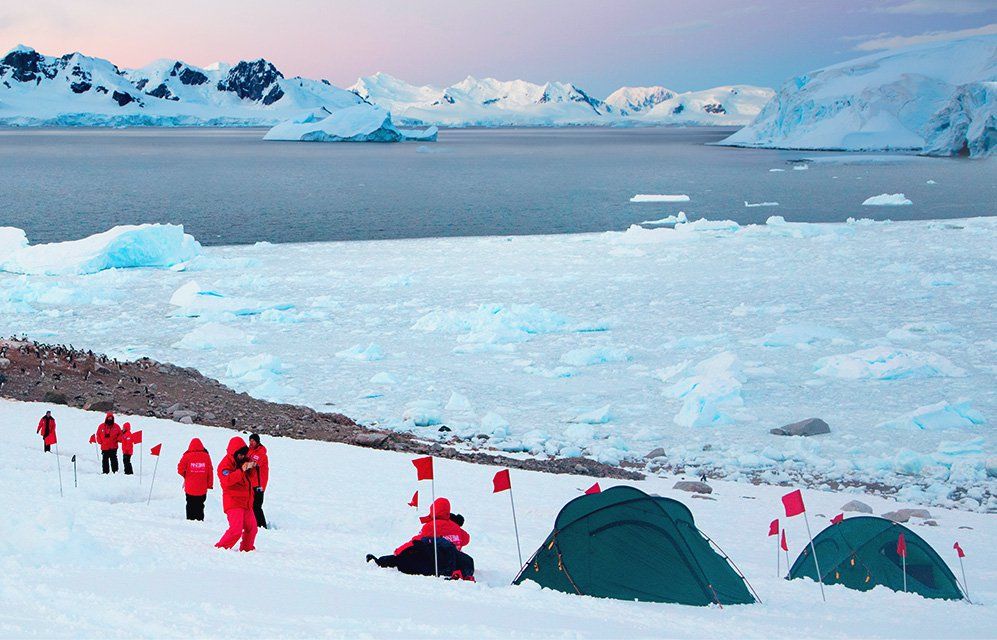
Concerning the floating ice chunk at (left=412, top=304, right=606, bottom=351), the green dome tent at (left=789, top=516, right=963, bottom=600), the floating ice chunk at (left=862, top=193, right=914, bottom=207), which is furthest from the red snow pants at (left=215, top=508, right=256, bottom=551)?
the floating ice chunk at (left=862, top=193, right=914, bottom=207)

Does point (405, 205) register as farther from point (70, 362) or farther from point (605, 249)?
point (70, 362)

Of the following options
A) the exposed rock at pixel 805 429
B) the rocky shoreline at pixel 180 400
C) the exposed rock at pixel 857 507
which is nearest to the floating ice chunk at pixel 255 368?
the rocky shoreline at pixel 180 400

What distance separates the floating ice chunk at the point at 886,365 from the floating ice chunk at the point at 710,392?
187cm

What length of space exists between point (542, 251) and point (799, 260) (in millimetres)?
9789

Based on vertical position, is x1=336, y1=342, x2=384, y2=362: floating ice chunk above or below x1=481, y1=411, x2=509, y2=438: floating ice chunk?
above

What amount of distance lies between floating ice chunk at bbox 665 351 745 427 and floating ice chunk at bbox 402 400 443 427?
4.13 metres

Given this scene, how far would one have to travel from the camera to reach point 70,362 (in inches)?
699

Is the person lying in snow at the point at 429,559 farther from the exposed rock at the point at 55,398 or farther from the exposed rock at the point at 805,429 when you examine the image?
the exposed rock at the point at 55,398

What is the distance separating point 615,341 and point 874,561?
1233cm

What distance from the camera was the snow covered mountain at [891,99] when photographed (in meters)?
103

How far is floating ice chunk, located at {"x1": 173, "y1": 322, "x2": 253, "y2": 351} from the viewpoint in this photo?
20.6 m

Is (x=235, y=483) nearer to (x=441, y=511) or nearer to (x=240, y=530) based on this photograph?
(x=240, y=530)

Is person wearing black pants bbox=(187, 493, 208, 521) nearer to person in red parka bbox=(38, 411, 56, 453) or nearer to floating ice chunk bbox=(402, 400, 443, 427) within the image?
person in red parka bbox=(38, 411, 56, 453)

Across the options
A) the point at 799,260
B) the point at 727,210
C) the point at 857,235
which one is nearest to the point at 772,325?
the point at 799,260
